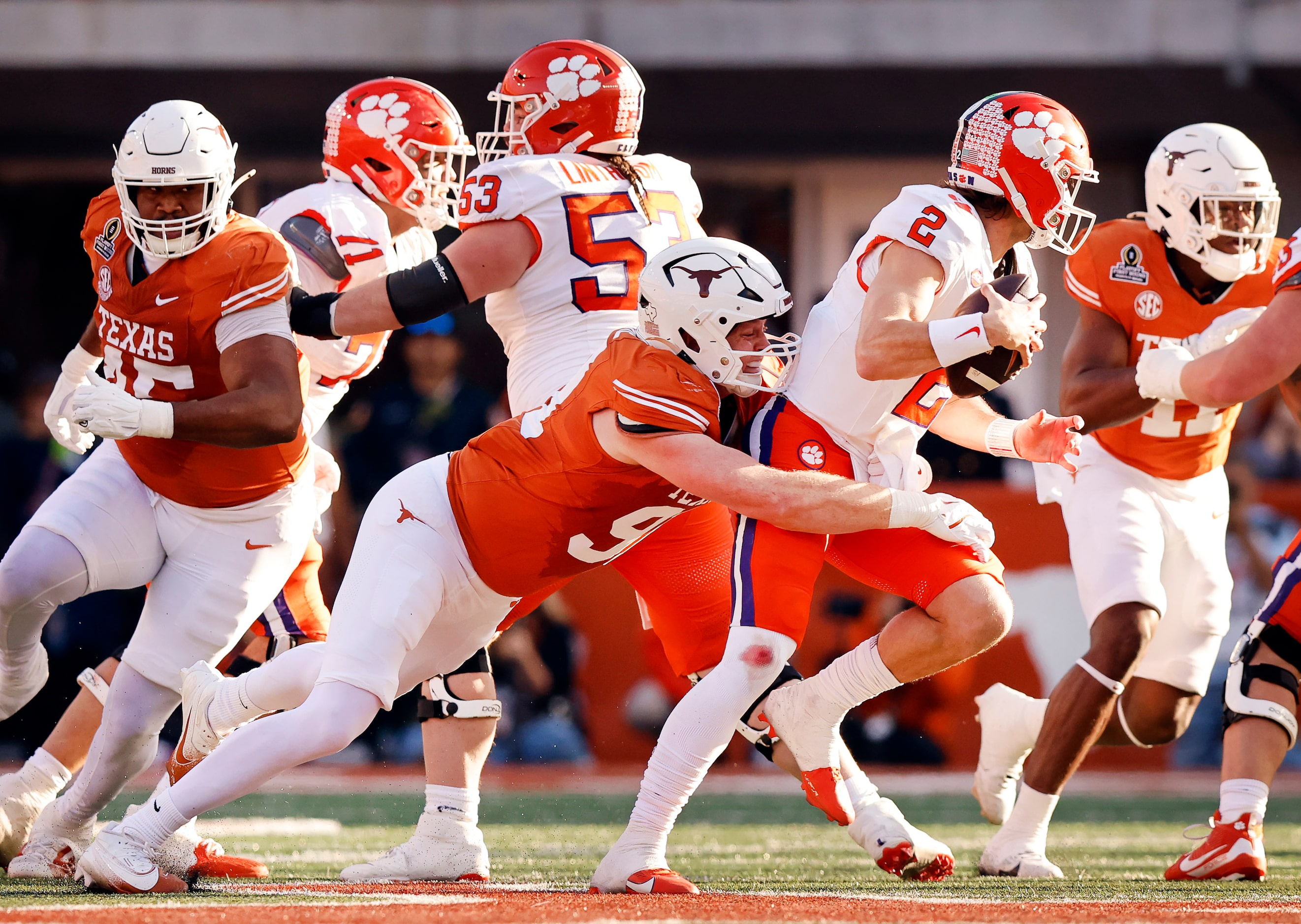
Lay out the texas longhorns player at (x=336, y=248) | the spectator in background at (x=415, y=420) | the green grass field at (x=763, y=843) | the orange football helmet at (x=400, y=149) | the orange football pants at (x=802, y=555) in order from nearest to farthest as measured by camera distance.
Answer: the orange football pants at (x=802, y=555), the green grass field at (x=763, y=843), the texas longhorns player at (x=336, y=248), the orange football helmet at (x=400, y=149), the spectator in background at (x=415, y=420)

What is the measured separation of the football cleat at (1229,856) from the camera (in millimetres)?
4461

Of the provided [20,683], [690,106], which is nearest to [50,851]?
[20,683]

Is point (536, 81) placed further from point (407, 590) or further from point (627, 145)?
point (407, 590)

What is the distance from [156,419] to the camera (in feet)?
13.3

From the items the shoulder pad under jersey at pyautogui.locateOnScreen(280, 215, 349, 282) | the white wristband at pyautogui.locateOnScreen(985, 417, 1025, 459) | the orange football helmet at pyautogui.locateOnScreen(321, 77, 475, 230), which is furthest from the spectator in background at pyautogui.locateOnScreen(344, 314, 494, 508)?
the white wristband at pyautogui.locateOnScreen(985, 417, 1025, 459)

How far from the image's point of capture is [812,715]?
4.12 m

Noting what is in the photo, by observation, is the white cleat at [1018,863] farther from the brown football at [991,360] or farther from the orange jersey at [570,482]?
the orange jersey at [570,482]

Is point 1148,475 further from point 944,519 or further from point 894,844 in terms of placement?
point 894,844

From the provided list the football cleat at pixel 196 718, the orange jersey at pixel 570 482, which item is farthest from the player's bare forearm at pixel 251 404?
the football cleat at pixel 196 718

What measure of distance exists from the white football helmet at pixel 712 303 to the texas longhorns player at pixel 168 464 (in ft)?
3.07

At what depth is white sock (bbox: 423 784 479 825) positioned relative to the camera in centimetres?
438

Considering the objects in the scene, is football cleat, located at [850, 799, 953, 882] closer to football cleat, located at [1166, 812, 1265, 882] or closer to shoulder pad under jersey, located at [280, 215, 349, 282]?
football cleat, located at [1166, 812, 1265, 882]

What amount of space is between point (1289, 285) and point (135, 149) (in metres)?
2.77

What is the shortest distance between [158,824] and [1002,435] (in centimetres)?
220
